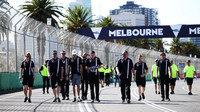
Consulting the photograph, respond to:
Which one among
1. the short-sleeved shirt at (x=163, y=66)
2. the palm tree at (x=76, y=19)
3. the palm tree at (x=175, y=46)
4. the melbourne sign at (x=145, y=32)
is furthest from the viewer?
the palm tree at (x=175, y=46)

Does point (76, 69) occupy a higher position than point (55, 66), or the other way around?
point (55, 66)

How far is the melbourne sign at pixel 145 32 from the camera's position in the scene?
43.2 m

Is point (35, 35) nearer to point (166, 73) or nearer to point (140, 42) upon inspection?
point (166, 73)

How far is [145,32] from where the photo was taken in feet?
145

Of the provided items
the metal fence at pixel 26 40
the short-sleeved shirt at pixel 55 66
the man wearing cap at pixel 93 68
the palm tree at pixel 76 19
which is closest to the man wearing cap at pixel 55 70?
the short-sleeved shirt at pixel 55 66

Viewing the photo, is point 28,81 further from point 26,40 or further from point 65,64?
point 26,40

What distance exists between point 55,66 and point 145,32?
29.7 m

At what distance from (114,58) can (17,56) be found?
865 inches

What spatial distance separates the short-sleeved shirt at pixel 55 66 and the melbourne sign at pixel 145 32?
95.8 feet

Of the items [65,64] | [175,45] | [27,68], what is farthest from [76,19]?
[175,45]

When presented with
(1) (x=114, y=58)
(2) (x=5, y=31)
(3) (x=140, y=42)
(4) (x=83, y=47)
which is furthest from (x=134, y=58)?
(3) (x=140, y=42)

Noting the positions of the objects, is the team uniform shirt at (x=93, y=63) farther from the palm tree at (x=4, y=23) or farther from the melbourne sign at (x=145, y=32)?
the melbourne sign at (x=145, y=32)

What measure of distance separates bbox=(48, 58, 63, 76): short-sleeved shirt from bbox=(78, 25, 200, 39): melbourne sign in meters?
29.2

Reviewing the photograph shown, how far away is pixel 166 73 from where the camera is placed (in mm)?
16016
